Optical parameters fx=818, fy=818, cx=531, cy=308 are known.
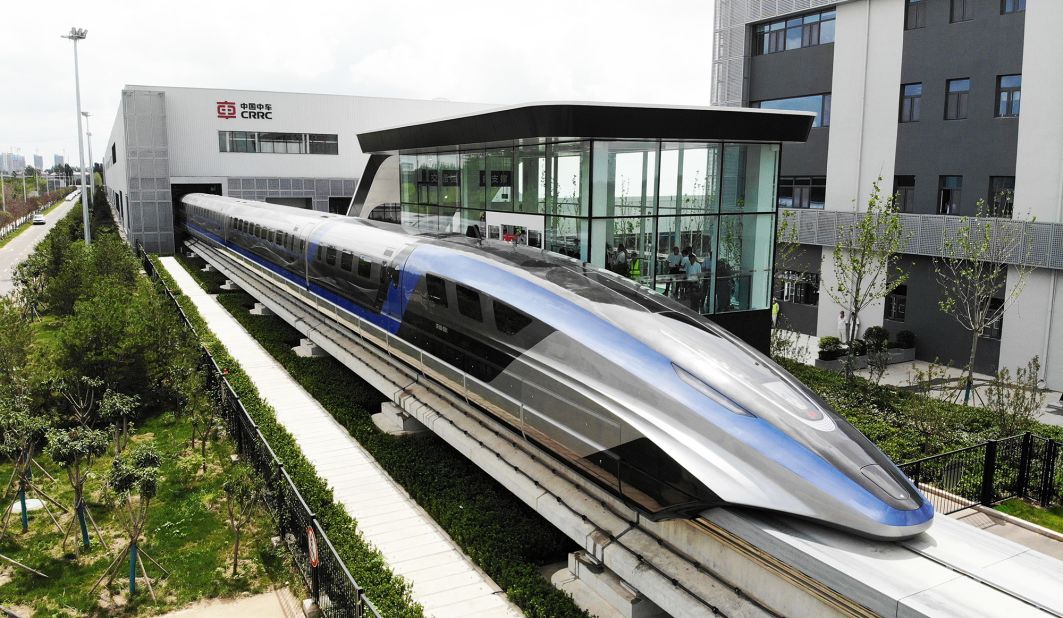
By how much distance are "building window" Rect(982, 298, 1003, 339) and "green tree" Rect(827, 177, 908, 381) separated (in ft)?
8.90

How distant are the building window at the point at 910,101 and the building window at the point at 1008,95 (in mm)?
2757

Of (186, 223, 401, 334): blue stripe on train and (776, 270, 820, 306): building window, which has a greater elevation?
(186, 223, 401, 334): blue stripe on train

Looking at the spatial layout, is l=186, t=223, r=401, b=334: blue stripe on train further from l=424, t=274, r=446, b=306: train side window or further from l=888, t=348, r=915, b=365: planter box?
l=888, t=348, r=915, b=365: planter box

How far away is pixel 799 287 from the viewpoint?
32.7 meters

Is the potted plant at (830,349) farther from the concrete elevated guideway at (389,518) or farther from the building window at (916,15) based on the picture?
the concrete elevated guideway at (389,518)

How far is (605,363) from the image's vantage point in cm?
938

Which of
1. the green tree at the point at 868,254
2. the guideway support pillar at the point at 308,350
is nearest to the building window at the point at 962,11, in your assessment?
the green tree at the point at 868,254

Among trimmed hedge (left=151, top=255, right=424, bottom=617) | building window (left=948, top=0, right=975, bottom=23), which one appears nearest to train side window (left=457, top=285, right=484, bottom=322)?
trimmed hedge (left=151, top=255, right=424, bottom=617)

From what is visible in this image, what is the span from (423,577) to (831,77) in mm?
27000

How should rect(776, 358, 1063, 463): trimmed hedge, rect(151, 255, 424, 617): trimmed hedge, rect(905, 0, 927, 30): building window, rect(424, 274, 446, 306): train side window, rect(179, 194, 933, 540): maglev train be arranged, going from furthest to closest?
rect(905, 0, 927, 30): building window < rect(776, 358, 1063, 463): trimmed hedge < rect(424, 274, 446, 306): train side window < rect(151, 255, 424, 617): trimmed hedge < rect(179, 194, 933, 540): maglev train

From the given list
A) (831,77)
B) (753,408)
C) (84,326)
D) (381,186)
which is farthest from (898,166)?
(84,326)

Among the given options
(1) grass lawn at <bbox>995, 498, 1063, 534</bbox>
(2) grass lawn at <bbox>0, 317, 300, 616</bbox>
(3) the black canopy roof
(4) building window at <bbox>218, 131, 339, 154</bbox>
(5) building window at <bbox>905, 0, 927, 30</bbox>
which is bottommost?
(2) grass lawn at <bbox>0, 317, 300, 616</bbox>

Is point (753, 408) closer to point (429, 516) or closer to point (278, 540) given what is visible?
point (429, 516)

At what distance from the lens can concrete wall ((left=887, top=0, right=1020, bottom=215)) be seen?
2506 centimetres
